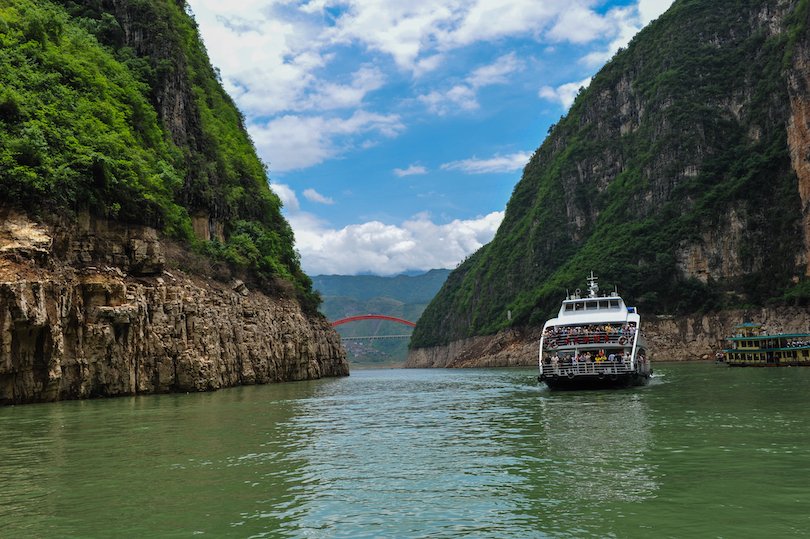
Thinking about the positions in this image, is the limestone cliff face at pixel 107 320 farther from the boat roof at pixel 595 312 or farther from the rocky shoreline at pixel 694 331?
the rocky shoreline at pixel 694 331

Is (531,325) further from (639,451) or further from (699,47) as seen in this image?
(639,451)

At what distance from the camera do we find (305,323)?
7169 cm

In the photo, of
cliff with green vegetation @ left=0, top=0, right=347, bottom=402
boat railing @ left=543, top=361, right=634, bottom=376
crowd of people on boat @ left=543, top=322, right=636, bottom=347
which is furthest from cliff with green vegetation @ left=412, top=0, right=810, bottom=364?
cliff with green vegetation @ left=0, top=0, right=347, bottom=402

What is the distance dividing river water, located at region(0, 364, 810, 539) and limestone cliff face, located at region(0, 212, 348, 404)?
706 centimetres

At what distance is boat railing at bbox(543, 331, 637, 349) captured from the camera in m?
40.4

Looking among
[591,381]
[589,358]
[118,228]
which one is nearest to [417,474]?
[591,381]

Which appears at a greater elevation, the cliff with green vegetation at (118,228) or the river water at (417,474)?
the cliff with green vegetation at (118,228)

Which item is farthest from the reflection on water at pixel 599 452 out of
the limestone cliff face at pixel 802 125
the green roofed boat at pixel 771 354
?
the limestone cliff face at pixel 802 125

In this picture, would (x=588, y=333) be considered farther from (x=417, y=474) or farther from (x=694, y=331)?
(x=694, y=331)

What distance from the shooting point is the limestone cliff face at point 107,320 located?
31703 millimetres

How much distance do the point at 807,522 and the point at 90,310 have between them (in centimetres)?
3628

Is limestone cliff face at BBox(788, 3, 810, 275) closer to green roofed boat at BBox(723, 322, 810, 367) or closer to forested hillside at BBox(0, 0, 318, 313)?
green roofed boat at BBox(723, 322, 810, 367)

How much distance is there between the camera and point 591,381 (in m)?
39.0

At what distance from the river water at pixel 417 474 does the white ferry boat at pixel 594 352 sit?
11640 millimetres
